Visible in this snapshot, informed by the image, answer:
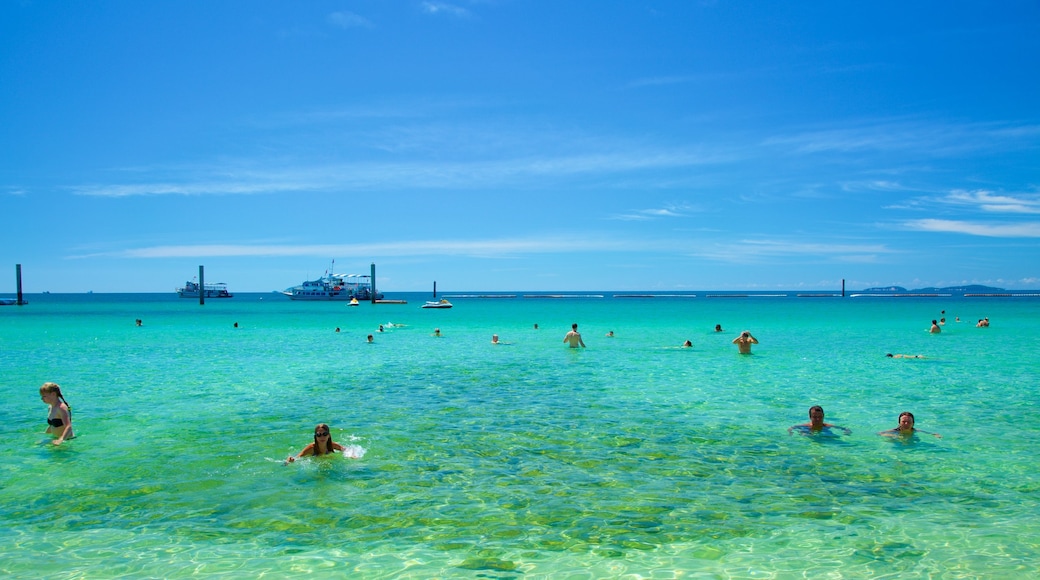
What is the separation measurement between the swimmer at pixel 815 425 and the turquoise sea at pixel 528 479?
0.81ft

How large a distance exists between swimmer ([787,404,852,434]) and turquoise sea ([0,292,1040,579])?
25cm

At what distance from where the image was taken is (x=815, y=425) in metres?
13.2

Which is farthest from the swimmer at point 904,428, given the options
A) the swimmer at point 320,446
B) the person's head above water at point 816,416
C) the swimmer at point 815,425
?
the swimmer at point 320,446

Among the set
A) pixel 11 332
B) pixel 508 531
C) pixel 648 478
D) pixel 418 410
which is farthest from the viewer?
pixel 11 332

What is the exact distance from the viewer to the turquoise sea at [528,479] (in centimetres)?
734

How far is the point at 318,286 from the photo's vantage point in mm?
142875

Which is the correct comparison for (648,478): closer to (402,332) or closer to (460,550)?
(460,550)

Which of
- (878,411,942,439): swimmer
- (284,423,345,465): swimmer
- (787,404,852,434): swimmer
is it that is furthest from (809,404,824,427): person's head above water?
(284,423,345,465): swimmer

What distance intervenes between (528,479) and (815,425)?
6448mm

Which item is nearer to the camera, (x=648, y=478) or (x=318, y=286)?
(x=648, y=478)

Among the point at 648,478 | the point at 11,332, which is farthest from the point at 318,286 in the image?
the point at 648,478

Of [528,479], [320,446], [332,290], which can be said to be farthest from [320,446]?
[332,290]

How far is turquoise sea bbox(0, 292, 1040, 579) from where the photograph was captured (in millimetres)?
7336

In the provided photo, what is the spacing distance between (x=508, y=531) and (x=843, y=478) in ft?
18.0
